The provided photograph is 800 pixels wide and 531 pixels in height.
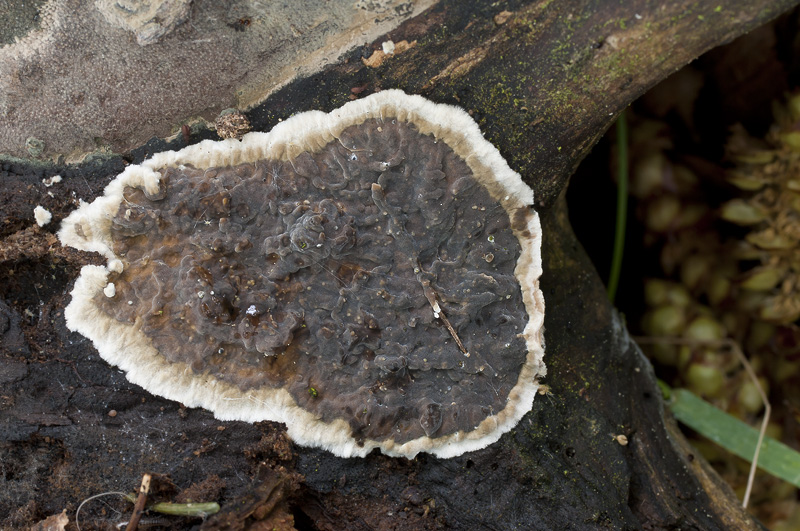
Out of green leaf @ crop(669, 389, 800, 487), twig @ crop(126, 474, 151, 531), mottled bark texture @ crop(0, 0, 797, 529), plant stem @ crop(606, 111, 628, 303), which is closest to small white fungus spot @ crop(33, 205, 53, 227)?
mottled bark texture @ crop(0, 0, 797, 529)

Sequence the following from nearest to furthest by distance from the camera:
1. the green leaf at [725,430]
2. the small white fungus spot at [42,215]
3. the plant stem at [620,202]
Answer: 1. the small white fungus spot at [42,215]
2. the green leaf at [725,430]
3. the plant stem at [620,202]

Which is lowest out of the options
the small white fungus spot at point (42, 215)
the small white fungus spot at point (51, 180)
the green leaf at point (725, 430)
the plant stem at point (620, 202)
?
the green leaf at point (725, 430)

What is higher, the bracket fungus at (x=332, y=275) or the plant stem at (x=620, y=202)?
the bracket fungus at (x=332, y=275)

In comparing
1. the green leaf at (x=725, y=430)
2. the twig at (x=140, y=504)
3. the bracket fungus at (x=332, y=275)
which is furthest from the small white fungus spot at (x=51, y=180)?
the green leaf at (x=725, y=430)

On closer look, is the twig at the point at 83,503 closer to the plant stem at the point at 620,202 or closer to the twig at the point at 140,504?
the twig at the point at 140,504

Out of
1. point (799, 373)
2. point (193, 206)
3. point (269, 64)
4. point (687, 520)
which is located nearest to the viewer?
point (193, 206)

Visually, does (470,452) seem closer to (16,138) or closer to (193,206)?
(193,206)

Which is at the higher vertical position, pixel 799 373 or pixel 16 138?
pixel 16 138

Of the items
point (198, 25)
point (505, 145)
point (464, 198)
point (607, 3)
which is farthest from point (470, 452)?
point (198, 25)
